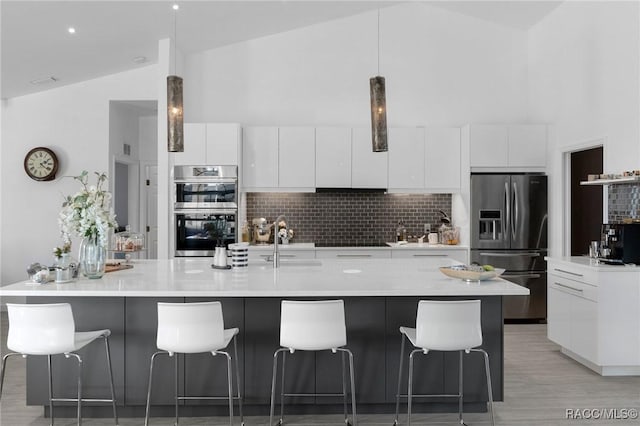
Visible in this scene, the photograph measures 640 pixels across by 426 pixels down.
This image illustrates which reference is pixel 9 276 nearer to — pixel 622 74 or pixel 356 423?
pixel 356 423

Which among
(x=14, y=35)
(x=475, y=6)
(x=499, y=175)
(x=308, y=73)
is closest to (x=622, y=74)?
(x=499, y=175)

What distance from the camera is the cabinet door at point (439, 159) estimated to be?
6.23 metres

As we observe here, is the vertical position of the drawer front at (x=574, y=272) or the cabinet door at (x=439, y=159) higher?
the cabinet door at (x=439, y=159)

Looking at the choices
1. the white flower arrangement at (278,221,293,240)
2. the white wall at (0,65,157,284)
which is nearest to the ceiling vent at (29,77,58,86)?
the white wall at (0,65,157,284)

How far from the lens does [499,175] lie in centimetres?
603

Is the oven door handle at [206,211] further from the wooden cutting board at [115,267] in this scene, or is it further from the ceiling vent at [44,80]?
the ceiling vent at [44,80]

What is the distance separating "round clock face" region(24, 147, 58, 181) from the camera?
678cm

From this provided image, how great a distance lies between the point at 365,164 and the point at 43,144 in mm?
4460

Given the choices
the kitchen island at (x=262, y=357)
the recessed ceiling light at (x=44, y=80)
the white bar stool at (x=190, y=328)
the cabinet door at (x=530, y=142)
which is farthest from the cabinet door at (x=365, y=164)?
the recessed ceiling light at (x=44, y=80)

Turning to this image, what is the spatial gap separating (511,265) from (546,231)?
0.60 meters

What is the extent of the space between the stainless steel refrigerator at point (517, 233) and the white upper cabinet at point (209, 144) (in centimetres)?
303

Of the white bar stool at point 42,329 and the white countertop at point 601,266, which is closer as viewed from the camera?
the white bar stool at point 42,329

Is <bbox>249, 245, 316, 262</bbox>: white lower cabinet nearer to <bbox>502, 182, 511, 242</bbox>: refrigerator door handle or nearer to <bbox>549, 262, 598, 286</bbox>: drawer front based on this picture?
<bbox>502, 182, 511, 242</bbox>: refrigerator door handle
